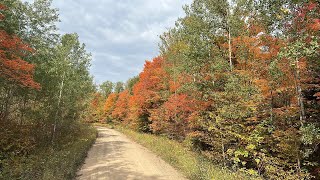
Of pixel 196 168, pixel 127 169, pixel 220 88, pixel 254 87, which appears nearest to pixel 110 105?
pixel 220 88

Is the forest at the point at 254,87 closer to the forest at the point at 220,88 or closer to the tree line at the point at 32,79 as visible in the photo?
the forest at the point at 220,88

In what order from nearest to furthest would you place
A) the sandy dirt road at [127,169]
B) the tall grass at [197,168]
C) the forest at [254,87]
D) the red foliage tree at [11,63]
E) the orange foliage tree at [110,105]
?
the tall grass at [197,168], the sandy dirt road at [127,169], the forest at [254,87], the red foliage tree at [11,63], the orange foliage tree at [110,105]


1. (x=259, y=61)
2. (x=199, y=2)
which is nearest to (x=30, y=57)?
(x=199, y=2)

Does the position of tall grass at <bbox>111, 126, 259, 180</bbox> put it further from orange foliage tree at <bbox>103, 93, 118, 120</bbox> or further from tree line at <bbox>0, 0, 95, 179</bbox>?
orange foliage tree at <bbox>103, 93, 118, 120</bbox>

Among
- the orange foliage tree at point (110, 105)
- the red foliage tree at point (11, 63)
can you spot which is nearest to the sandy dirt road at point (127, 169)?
the red foliage tree at point (11, 63)

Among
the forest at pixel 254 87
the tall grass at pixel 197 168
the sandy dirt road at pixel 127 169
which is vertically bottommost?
the sandy dirt road at pixel 127 169

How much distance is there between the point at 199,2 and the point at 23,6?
1183cm

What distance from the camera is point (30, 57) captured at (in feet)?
56.1

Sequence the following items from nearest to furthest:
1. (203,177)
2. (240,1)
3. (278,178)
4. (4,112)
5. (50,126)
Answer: (203,177) < (278,178) < (240,1) < (4,112) < (50,126)

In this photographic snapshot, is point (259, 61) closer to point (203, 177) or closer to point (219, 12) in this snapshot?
point (219, 12)

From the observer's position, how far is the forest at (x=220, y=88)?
11.6 m

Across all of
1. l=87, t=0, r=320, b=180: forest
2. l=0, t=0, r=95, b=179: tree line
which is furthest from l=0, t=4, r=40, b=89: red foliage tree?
l=87, t=0, r=320, b=180: forest

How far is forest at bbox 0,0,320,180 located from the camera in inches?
456

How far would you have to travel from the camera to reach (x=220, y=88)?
16.6 metres
